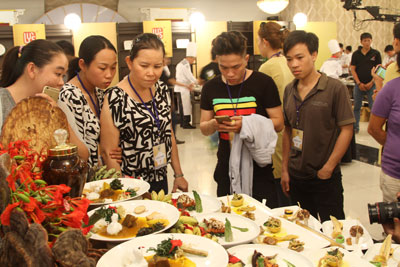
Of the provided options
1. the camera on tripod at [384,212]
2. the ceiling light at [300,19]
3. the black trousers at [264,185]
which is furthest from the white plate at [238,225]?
the ceiling light at [300,19]

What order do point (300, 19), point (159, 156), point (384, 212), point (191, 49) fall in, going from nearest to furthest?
point (384, 212), point (159, 156), point (191, 49), point (300, 19)

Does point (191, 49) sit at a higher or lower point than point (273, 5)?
lower

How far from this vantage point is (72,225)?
865mm

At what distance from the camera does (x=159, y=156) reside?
2137 millimetres

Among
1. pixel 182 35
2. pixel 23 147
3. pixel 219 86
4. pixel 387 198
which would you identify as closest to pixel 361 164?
pixel 387 198

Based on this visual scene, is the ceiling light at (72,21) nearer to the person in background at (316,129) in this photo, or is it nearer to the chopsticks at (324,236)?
the person in background at (316,129)

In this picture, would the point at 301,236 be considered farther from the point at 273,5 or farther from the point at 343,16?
the point at 343,16

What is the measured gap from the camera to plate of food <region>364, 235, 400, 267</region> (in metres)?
1.32

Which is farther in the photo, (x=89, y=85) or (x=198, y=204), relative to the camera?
(x=89, y=85)

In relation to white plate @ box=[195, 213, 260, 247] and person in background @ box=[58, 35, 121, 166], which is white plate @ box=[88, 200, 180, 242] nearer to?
white plate @ box=[195, 213, 260, 247]

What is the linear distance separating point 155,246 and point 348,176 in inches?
175

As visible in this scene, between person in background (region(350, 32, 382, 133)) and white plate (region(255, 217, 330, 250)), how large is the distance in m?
7.05

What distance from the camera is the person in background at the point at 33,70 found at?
1.66 meters

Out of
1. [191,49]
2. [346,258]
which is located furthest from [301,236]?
[191,49]
